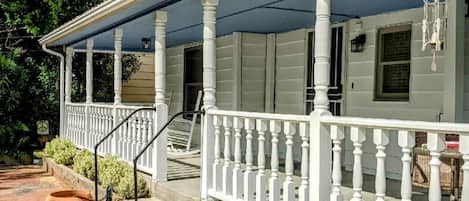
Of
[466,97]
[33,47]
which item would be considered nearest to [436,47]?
[466,97]

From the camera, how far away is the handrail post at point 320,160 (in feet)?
11.6

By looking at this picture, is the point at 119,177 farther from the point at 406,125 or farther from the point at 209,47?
the point at 406,125

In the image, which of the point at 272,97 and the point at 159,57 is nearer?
the point at 159,57

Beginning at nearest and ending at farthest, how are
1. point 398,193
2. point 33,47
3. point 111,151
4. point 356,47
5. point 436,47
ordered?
point 436,47
point 398,193
point 356,47
point 111,151
point 33,47

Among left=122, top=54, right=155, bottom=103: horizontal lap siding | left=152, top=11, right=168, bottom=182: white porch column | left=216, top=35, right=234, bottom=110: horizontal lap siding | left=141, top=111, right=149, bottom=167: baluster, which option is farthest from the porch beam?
left=122, top=54, right=155, bottom=103: horizontal lap siding

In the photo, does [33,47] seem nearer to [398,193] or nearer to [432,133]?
[398,193]

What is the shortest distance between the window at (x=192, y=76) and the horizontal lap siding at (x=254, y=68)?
149 centimetres

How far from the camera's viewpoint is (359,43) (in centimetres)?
636

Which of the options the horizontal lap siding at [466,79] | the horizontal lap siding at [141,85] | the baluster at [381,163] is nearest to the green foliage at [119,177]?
the baluster at [381,163]

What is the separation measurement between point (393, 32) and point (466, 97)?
1.34 metres

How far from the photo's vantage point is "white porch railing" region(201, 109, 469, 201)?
279cm

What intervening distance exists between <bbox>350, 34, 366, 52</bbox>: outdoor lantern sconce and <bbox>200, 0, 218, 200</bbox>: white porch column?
222cm

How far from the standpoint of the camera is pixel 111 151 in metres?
7.79

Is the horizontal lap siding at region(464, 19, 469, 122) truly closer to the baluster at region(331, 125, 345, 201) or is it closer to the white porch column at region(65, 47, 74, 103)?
the baluster at region(331, 125, 345, 201)
